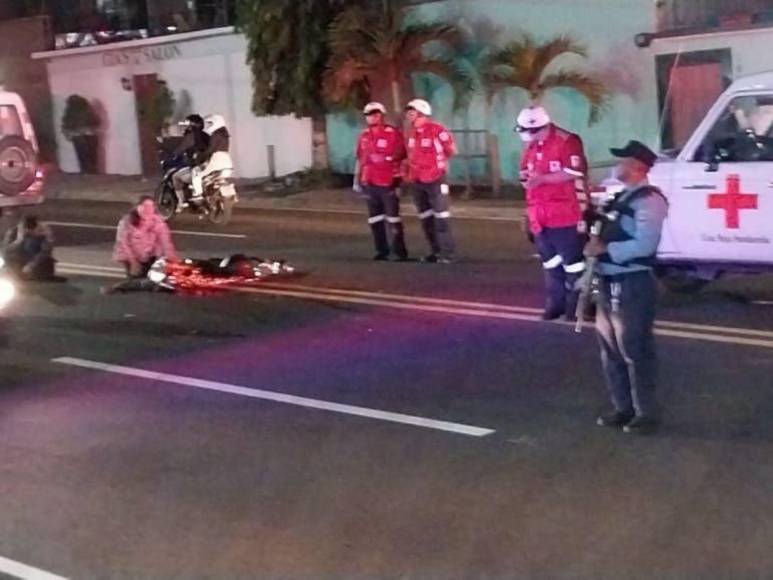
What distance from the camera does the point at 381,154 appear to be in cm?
1553

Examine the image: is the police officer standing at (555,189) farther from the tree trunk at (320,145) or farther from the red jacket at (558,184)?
the tree trunk at (320,145)

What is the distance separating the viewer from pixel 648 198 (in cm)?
818

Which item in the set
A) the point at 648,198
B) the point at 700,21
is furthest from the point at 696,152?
the point at 700,21

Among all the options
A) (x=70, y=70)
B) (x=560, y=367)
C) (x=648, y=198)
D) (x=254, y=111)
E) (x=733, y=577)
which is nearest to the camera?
(x=733, y=577)

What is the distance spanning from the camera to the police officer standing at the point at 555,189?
11.5 m

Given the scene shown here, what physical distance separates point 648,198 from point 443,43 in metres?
17.7

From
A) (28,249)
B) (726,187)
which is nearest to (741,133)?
(726,187)

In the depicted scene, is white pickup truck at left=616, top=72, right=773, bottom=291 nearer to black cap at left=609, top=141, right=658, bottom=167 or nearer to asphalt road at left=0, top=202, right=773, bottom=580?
asphalt road at left=0, top=202, right=773, bottom=580

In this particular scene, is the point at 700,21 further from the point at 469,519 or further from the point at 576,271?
the point at 469,519

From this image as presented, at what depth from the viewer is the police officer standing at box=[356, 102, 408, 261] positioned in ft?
50.8

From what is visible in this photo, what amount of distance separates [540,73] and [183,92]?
456 inches

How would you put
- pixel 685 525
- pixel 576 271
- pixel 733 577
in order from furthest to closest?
pixel 576 271 → pixel 685 525 → pixel 733 577

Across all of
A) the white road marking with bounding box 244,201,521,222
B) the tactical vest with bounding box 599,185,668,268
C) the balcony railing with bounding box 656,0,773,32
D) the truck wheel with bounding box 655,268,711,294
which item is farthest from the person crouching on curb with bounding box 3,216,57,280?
the balcony railing with bounding box 656,0,773,32

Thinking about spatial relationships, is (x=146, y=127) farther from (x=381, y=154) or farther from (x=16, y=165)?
(x=381, y=154)
